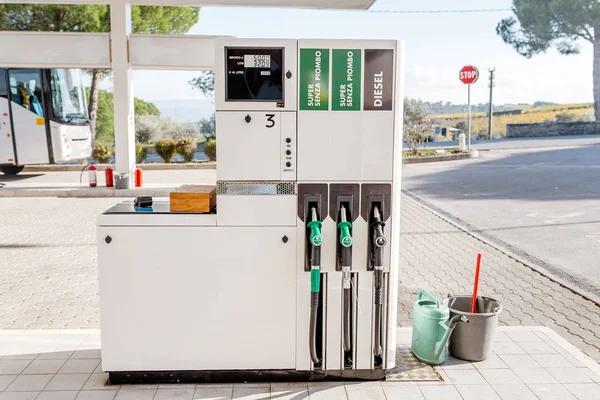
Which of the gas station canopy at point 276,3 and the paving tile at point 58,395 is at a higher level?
the gas station canopy at point 276,3

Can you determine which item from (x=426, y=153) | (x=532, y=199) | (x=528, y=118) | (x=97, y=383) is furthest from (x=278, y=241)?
(x=528, y=118)

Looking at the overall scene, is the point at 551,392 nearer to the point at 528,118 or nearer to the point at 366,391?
the point at 366,391

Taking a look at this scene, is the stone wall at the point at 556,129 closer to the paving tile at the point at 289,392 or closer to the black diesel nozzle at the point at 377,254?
the black diesel nozzle at the point at 377,254

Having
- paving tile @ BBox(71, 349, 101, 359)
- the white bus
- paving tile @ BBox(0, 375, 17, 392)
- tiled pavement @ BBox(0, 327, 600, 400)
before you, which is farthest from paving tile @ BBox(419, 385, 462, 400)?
the white bus

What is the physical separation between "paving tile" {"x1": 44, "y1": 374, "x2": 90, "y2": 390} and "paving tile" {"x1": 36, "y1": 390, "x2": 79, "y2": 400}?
6 centimetres

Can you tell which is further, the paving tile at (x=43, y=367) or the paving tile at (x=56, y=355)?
the paving tile at (x=56, y=355)

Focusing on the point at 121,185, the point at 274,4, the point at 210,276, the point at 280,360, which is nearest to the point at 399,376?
the point at 280,360

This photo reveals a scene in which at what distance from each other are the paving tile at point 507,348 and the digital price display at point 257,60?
9.05 ft

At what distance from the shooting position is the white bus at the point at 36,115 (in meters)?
17.8

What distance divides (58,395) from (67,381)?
21 centimetres

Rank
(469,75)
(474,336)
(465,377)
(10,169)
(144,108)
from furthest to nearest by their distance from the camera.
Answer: (144,108) → (469,75) → (10,169) → (474,336) → (465,377)

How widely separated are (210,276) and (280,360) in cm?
75

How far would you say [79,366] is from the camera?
4.48 metres

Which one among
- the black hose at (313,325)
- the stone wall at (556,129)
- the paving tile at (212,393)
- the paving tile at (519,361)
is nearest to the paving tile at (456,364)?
the paving tile at (519,361)
